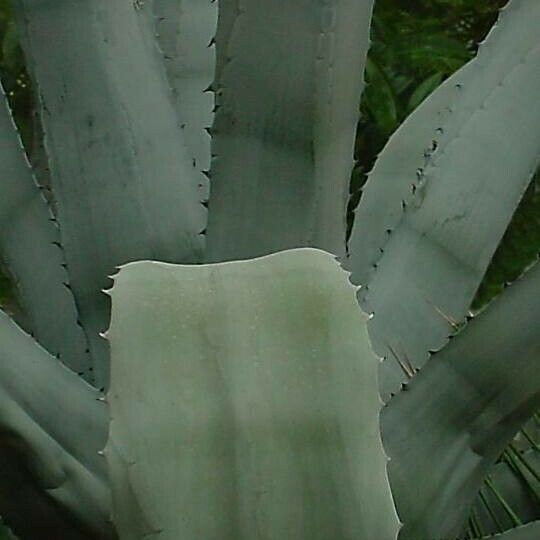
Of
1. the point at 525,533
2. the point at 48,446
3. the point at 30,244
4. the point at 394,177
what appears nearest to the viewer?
the point at 48,446

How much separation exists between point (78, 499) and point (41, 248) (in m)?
0.26

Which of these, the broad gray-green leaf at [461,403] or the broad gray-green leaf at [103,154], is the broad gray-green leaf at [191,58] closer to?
the broad gray-green leaf at [103,154]

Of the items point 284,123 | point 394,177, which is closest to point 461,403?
point 284,123

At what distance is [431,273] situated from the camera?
0.94m

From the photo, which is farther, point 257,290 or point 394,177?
point 394,177

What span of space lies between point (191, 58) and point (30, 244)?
0.27 metres

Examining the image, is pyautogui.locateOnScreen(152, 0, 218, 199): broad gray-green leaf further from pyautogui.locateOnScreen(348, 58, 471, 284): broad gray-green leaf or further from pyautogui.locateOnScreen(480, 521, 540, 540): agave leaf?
pyautogui.locateOnScreen(480, 521, 540, 540): agave leaf

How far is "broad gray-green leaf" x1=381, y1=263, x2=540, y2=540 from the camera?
797 mm

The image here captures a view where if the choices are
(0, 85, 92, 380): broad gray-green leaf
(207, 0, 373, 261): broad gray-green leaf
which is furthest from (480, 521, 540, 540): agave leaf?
(0, 85, 92, 380): broad gray-green leaf

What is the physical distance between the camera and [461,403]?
2.66ft

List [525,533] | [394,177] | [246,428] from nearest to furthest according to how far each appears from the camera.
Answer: [246,428]
[525,533]
[394,177]

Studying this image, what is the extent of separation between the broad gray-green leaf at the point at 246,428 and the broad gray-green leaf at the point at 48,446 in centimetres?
12

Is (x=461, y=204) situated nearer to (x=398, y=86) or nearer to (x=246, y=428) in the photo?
(x=246, y=428)

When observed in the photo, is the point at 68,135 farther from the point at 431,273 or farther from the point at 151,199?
the point at 431,273
